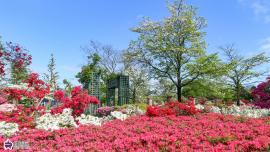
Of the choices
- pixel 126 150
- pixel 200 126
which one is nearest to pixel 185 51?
pixel 200 126

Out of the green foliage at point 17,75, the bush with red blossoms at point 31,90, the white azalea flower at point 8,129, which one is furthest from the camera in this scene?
the green foliage at point 17,75

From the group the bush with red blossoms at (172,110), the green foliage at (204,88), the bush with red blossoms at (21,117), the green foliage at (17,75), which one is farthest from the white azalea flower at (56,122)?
the green foliage at (204,88)

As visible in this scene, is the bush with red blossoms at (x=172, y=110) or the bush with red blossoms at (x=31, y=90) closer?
the bush with red blossoms at (x=172, y=110)

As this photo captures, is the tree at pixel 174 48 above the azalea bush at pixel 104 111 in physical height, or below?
above

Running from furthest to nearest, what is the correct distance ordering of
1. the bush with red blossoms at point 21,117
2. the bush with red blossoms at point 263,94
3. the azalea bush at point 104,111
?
1. the azalea bush at point 104,111
2. the bush with red blossoms at point 263,94
3. the bush with red blossoms at point 21,117

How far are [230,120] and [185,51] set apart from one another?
15.2 m

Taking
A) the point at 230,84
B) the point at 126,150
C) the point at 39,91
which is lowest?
the point at 126,150

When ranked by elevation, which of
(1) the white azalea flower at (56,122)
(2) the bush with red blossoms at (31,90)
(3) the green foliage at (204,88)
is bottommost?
(1) the white azalea flower at (56,122)

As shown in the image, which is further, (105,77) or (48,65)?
(105,77)

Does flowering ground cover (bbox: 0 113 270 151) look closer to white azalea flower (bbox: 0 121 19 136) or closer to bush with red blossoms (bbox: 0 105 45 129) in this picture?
white azalea flower (bbox: 0 121 19 136)

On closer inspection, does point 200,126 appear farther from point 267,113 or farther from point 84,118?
point 267,113

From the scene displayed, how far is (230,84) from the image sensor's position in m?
30.1

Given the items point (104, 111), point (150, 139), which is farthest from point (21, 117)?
point (104, 111)

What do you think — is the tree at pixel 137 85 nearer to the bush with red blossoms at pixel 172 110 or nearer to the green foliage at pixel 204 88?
the green foliage at pixel 204 88
